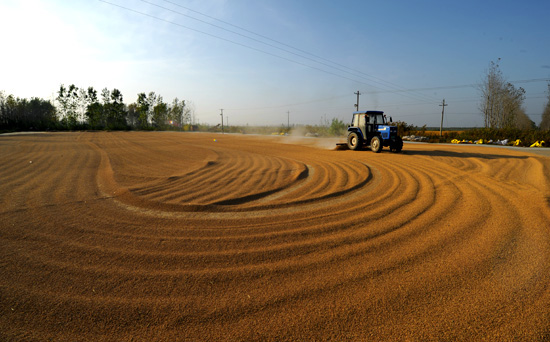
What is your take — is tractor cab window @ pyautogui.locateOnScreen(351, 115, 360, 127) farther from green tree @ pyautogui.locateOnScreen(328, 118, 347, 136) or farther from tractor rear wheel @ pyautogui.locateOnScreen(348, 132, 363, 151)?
green tree @ pyautogui.locateOnScreen(328, 118, 347, 136)

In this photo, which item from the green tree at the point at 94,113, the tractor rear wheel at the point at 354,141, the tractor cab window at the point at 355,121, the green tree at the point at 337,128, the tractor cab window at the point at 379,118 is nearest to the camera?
the tractor cab window at the point at 379,118

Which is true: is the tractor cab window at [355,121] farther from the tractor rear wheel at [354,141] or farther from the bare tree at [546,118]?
the bare tree at [546,118]

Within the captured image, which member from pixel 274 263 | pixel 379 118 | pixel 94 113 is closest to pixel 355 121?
pixel 379 118

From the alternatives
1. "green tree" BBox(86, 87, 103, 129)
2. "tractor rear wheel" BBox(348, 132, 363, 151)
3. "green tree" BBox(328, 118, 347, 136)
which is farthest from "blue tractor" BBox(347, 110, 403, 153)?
"green tree" BBox(86, 87, 103, 129)

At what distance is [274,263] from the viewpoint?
3.19m

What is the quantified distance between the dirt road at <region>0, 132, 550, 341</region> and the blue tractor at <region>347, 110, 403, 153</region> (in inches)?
276

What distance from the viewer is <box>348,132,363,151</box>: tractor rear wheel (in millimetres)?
14570

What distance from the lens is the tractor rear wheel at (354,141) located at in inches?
574

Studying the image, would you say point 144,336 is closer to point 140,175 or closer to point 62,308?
point 62,308

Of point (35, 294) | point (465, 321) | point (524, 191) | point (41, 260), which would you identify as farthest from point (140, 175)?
point (524, 191)

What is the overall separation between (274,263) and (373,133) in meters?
12.9

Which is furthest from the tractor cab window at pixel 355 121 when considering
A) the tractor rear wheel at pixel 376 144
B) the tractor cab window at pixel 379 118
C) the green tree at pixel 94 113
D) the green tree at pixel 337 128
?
the green tree at pixel 94 113

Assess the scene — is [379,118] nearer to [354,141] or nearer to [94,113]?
[354,141]

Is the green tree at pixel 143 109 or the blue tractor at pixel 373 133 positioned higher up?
the green tree at pixel 143 109
